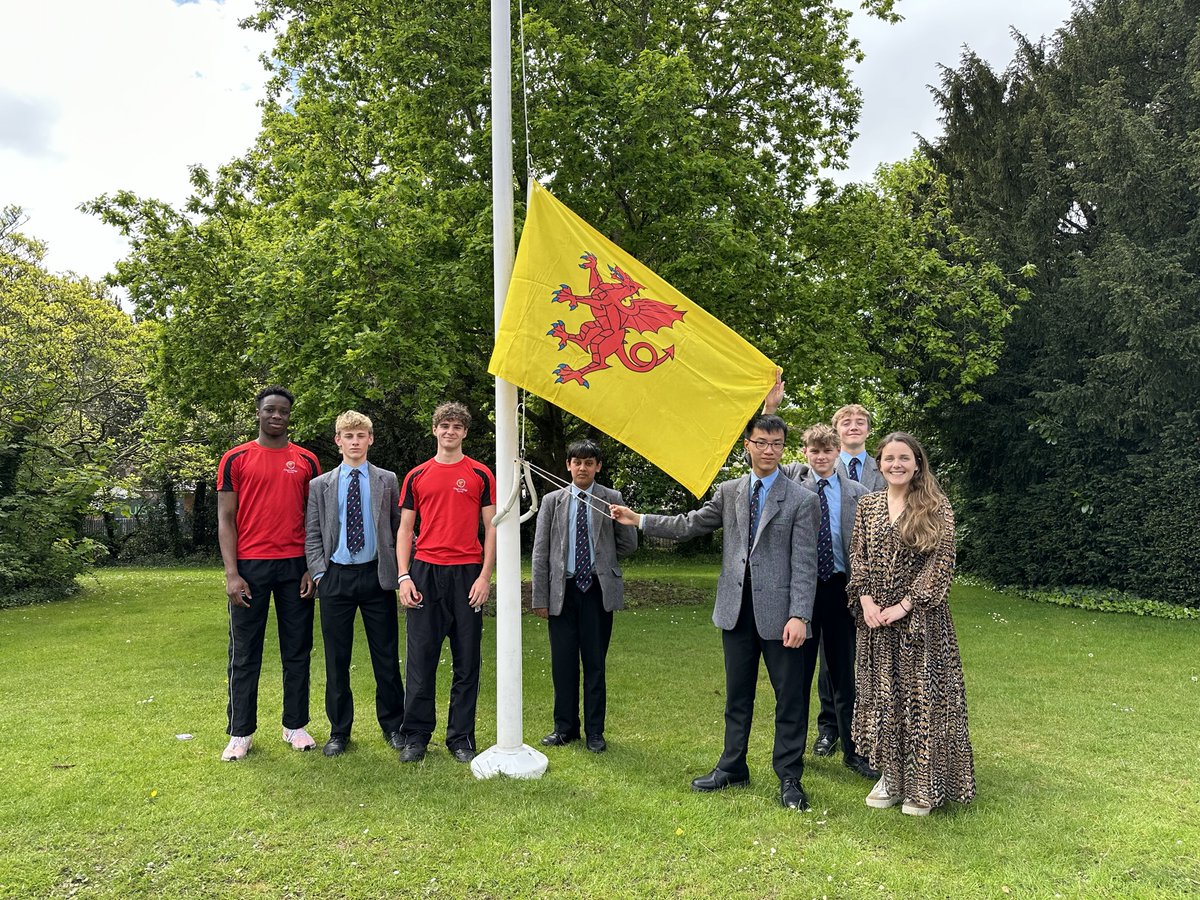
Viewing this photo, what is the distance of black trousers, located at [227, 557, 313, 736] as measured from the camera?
5672mm

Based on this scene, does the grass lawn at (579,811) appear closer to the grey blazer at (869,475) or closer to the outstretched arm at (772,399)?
the grey blazer at (869,475)

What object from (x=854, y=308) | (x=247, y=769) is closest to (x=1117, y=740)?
(x=247, y=769)

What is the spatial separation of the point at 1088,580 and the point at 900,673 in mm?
→ 12424

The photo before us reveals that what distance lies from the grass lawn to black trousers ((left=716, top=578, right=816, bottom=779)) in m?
0.24

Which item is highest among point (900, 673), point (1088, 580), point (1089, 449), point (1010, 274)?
point (1010, 274)

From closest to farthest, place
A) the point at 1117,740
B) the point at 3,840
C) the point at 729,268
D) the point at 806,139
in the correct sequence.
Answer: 1. the point at 3,840
2. the point at 1117,740
3. the point at 729,268
4. the point at 806,139

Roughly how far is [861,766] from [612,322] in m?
3.25

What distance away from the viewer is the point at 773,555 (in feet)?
16.2

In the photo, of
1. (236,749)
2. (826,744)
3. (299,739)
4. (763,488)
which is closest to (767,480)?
(763,488)

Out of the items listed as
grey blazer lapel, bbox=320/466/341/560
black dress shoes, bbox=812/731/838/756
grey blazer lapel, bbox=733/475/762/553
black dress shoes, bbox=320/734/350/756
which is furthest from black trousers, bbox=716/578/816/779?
grey blazer lapel, bbox=320/466/341/560

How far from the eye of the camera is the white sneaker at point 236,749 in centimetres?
557

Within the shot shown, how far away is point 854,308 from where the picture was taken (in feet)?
42.0

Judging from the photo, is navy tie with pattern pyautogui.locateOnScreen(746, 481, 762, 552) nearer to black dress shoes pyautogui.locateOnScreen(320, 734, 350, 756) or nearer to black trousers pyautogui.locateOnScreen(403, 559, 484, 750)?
black trousers pyautogui.locateOnScreen(403, 559, 484, 750)

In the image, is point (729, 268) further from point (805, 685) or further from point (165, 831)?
point (165, 831)
